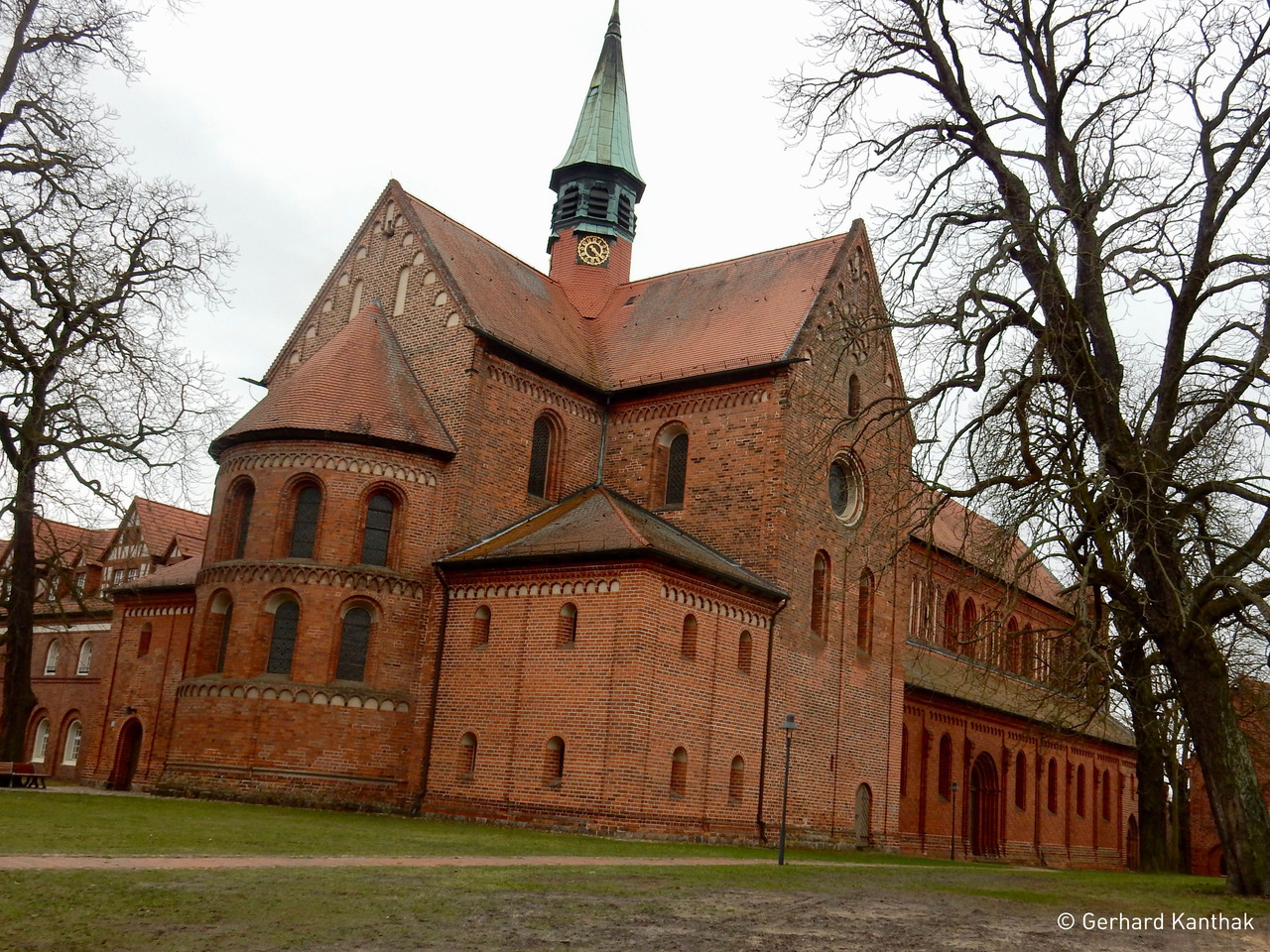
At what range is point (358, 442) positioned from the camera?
2727 cm

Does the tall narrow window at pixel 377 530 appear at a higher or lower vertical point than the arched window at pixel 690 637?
higher

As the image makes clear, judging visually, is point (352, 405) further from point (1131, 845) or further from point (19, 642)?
point (1131, 845)

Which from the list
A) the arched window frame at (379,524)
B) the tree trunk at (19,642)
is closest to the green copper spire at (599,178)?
the arched window frame at (379,524)

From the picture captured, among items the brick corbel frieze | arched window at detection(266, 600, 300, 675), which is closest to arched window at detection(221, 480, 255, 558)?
the brick corbel frieze

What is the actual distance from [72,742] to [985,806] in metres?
30.4

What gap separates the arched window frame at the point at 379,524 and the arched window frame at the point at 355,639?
1.09 meters

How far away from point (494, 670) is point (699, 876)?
11595 millimetres

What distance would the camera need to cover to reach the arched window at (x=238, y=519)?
28.0 metres

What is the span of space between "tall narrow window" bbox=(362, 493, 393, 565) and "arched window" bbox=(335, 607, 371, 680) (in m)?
1.22

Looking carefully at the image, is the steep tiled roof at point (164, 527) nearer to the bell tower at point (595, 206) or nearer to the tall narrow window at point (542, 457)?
the bell tower at point (595, 206)

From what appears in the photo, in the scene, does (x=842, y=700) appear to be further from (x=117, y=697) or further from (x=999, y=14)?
(x=117, y=697)

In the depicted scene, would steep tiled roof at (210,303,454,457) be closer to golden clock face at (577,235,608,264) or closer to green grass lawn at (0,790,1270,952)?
golden clock face at (577,235,608,264)

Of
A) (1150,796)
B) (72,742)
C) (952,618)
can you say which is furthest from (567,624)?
(72,742)

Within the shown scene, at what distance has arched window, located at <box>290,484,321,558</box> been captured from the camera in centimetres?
2720
